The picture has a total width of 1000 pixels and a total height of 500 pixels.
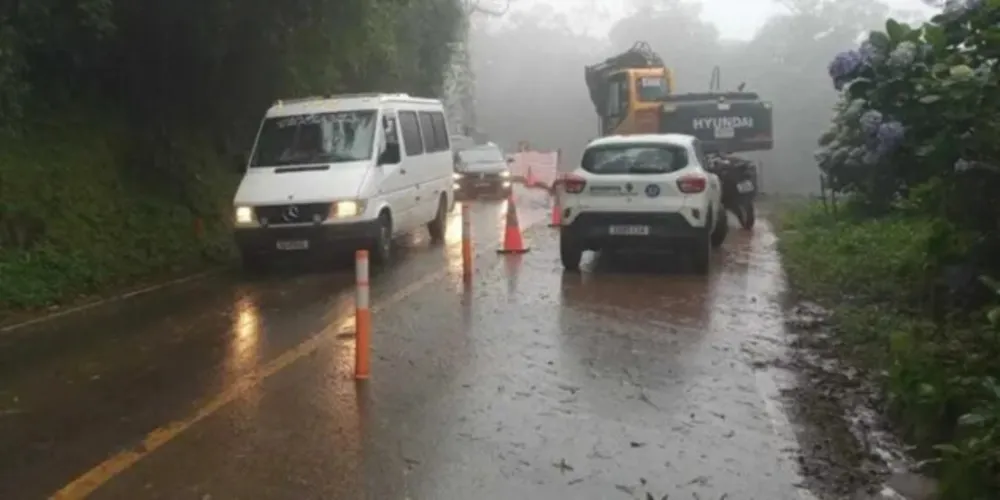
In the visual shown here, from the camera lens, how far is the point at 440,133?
18875mm

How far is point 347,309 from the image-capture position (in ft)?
38.7

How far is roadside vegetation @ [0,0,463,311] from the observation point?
45.3ft

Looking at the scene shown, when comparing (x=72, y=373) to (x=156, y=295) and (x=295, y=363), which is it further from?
(x=156, y=295)

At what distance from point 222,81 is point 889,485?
15.2m

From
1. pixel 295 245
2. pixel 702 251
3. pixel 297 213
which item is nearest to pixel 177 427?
pixel 295 245

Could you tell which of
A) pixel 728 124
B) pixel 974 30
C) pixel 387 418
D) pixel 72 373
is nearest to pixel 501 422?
pixel 387 418

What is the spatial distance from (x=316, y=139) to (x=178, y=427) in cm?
884

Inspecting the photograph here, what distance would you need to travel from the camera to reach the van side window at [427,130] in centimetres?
1784

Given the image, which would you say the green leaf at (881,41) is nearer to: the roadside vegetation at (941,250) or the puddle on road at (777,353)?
the roadside vegetation at (941,250)

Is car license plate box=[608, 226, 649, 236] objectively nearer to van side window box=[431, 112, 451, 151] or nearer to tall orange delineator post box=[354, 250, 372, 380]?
van side window box=[431, 112, 451, 151]

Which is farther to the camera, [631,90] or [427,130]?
[631,90]

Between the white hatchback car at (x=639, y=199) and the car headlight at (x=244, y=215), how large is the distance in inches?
157

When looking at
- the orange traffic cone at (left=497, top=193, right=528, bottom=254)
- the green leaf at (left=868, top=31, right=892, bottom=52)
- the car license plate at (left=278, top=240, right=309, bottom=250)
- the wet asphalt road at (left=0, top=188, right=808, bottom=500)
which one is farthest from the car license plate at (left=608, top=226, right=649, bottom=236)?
the green leaf at (left=868, top=31, right=892, bottom=52)

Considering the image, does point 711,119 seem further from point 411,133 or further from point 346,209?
point 346,209
